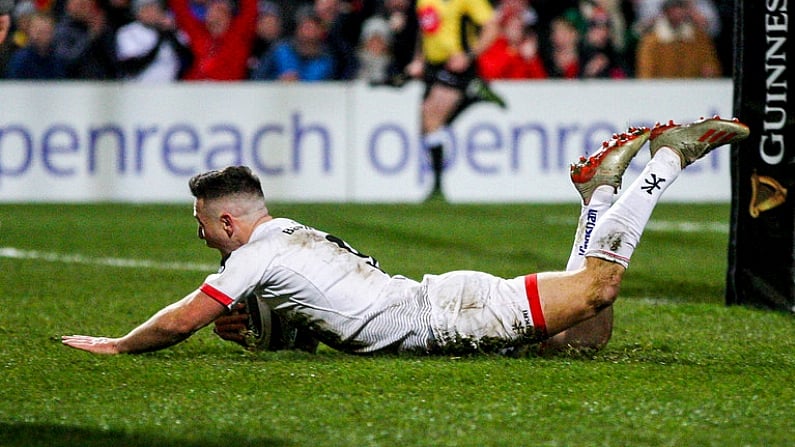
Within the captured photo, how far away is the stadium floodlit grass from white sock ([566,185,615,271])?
40 centimetres

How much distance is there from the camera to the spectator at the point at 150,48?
15.2 meters

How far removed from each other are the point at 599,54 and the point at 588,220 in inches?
407

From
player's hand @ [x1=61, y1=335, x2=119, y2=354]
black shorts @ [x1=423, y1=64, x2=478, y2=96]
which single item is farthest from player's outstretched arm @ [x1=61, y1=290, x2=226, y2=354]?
black shorts @ [x1=423, y1=64, x2=478, y2=96]

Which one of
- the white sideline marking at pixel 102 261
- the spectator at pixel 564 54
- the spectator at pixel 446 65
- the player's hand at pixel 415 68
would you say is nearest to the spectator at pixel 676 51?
the spectator at pixel 564 54

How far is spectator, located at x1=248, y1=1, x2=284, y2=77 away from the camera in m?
15.5

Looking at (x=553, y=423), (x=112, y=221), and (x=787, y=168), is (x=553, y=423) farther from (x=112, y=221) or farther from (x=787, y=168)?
(x=112, y=221)

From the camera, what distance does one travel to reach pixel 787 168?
22.9ft

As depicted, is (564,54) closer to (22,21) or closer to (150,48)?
(150,48)

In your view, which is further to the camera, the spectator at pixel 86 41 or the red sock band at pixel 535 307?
the spectator at pixel 86 41

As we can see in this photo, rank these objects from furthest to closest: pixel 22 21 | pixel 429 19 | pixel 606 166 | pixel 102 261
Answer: pixel 429 19, pixel 22 21, pixel 102 261, pixel 606 166

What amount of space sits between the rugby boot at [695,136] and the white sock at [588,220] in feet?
0.85

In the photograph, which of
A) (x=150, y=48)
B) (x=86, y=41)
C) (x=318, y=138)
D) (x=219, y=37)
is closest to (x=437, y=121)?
(x=318, y=138)

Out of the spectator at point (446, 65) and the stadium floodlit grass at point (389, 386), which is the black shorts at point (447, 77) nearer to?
the spectator at point (446, 65)

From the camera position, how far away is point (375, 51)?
1532 cm
